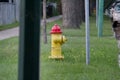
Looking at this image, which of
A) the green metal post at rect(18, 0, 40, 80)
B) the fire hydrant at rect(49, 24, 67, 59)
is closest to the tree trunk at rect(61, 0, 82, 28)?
the fire hydrant at rect(49, 24, 67, 59)

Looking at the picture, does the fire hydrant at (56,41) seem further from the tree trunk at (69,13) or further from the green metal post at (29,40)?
the tree trunk at (69,13)

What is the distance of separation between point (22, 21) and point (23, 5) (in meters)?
0.10

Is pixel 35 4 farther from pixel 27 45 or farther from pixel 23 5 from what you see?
pixel 27 45

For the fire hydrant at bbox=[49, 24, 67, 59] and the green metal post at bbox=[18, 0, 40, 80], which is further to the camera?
the fire hydrant at bbox=[49, 24, 67, 59]

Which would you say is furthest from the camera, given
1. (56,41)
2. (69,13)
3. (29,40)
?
(69,13)

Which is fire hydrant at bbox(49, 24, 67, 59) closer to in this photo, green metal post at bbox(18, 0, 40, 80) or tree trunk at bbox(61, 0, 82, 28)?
green metal post at bbox(18, 0, 40, 80)

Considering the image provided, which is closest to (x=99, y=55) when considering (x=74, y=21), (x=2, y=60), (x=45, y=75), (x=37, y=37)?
(x=2, y=60)

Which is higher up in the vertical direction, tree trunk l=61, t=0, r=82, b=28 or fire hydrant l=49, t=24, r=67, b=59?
tree trunk l=61, t=0, r=82, b=28

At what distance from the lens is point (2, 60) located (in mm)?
8492

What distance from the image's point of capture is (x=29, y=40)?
8.96 feet

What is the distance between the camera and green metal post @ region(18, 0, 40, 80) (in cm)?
271

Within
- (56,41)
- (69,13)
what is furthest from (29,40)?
(69,13)

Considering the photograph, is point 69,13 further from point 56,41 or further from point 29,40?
point 29,40

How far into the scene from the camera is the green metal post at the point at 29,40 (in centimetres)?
271
